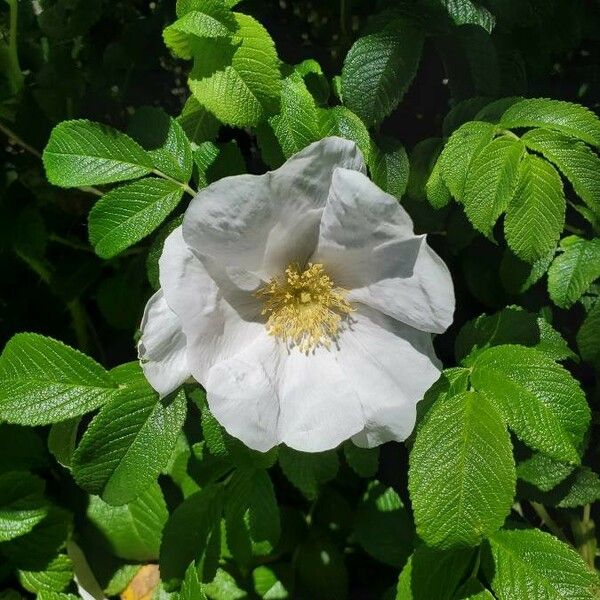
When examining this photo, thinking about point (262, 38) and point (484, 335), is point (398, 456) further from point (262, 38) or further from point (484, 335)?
point (262, 38)

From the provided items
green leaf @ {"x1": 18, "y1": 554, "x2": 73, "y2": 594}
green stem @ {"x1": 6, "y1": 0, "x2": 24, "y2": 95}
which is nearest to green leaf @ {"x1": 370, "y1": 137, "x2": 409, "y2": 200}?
green stem @ {"x1": 6, "y1": 0, "x2": 24, "y2": 95}

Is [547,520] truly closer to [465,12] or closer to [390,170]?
[390,170]

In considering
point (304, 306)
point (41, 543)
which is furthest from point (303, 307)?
point (41, 543)

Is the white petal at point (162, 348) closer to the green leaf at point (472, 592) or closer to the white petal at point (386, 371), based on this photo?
the white petal at point (386, 371)

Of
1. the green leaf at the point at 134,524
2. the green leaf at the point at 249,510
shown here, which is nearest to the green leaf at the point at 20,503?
the green leaf at the point at 134,524

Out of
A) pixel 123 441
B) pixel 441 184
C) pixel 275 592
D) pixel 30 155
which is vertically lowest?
pixel 275 592

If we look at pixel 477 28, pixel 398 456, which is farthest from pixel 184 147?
pixel 398 456
